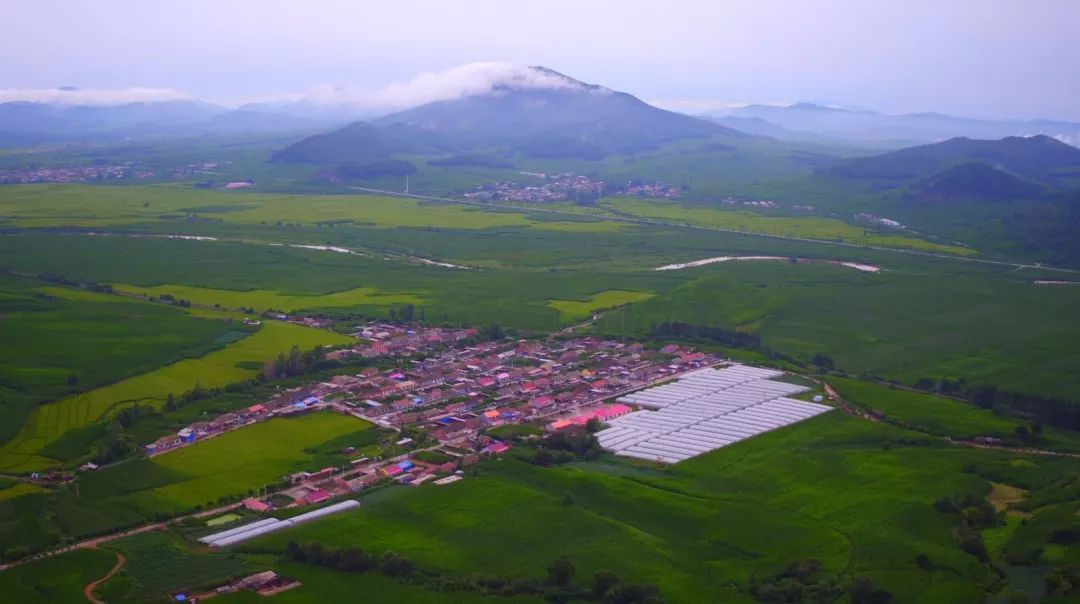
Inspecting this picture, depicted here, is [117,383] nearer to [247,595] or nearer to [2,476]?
Answer: [2,476]

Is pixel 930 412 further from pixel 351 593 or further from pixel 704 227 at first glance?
pixel 704 227

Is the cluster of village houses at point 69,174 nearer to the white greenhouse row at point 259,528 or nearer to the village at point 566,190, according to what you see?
the village at point 566,190

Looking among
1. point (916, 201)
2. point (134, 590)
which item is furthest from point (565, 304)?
point (916, 201)

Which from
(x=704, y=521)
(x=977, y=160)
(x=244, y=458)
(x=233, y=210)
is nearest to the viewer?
(x=704, y=521)

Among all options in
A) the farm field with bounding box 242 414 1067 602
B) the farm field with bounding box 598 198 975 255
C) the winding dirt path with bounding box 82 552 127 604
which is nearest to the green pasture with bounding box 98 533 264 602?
the winding dirt path with bounding box 82 552 127 604

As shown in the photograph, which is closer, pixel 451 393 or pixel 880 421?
pixel 880 421

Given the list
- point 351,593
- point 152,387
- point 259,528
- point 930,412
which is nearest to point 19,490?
point 259,528

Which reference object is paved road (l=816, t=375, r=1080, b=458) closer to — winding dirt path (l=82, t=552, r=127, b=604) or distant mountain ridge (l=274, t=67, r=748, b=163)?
winding dirt path (l=82, t=552, r=127, b=604)
